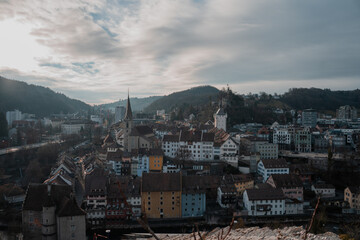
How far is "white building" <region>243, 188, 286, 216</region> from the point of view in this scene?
21156 millimetres

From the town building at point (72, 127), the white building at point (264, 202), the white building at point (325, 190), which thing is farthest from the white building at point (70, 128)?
the white building at point (325, 190)

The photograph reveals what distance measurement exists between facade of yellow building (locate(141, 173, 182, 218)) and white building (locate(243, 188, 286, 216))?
5184 millimetres

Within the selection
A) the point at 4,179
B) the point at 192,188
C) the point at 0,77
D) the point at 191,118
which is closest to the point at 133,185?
the point at 192,188

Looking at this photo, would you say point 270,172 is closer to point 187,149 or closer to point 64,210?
point 187,149

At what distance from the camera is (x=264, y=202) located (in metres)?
21.3

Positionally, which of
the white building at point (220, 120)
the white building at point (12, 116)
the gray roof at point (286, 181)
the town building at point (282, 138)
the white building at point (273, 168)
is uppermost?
the white building at point (12, 116)

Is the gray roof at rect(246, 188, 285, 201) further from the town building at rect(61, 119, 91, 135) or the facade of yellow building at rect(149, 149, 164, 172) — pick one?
the town building at rect(61, 119, 91, 135)

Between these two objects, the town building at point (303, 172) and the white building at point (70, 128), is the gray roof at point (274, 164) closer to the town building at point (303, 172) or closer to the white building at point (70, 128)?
the town building at point (303, 172)

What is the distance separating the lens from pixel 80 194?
23.8 metres

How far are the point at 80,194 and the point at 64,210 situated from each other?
1127 centimetres

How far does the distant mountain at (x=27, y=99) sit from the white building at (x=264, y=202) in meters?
77.6

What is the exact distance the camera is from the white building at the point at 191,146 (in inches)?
1182

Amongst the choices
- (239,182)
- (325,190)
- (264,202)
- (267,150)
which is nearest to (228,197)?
(239,182)

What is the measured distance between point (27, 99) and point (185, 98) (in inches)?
2073
